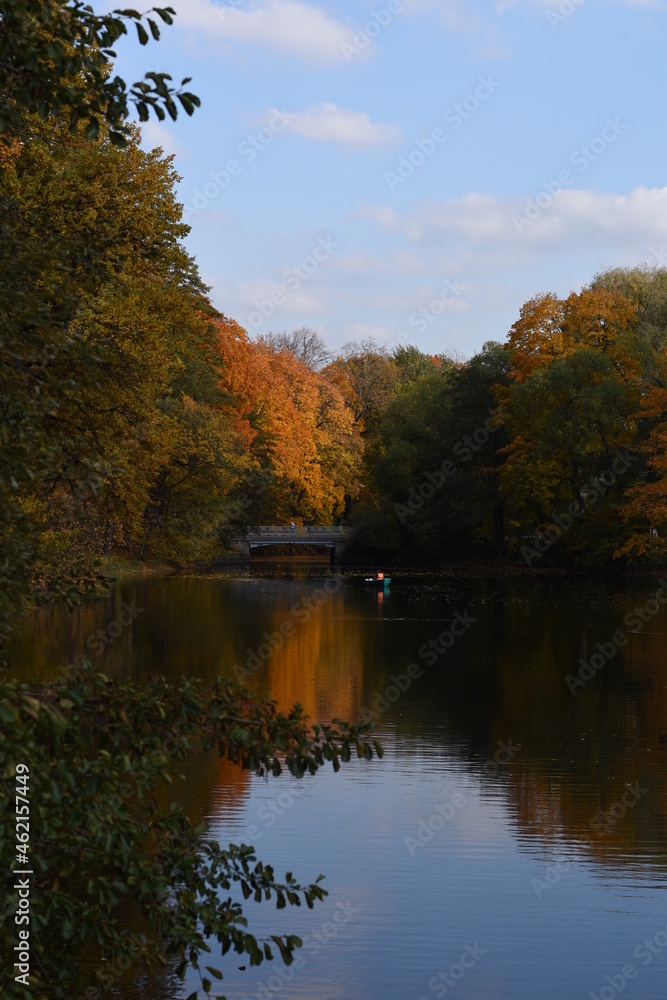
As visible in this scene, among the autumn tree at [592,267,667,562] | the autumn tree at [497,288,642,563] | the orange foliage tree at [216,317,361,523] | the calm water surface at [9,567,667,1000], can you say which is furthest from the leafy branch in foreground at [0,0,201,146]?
the orange foliage tree at [216,317,361,523]

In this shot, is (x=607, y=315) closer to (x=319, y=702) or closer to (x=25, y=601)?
(x=319, y=702)

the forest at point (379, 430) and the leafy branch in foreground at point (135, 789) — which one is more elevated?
the forest at point (379, 430)

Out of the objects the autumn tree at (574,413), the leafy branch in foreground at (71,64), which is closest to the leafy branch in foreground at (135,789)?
the leafy branch in foreground at (71,64)

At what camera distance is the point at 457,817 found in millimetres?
14219

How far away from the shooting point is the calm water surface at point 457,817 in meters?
9.67

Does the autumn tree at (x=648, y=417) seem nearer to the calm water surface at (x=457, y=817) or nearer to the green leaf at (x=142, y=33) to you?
the calm water surface at (x=457, y=817)

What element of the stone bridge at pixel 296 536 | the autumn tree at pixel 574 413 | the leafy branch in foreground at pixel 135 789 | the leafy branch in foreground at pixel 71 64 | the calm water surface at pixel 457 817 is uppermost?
the autumn tree at pixel 574 413

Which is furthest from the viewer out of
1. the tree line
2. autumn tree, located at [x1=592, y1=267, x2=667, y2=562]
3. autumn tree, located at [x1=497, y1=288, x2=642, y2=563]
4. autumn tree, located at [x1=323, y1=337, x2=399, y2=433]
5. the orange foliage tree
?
autumn tree, located at [x1=323, y1=337, x2=399, y2=433]

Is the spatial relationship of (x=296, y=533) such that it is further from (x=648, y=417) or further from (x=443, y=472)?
(x=648, y=417)

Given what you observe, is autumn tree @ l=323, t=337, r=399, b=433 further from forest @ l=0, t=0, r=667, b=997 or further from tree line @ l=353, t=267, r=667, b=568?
tree line @ l=353, t=267, r=667, b=568

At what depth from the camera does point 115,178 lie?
65.7 feet

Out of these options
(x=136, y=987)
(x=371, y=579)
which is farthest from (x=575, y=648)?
(x=371, y=579)

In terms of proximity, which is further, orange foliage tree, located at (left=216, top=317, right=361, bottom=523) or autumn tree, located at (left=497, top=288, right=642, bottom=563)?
orange foliage tree, located at (left=216, top=317, right=361, bottom=523)

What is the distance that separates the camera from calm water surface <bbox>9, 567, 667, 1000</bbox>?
967 cm
